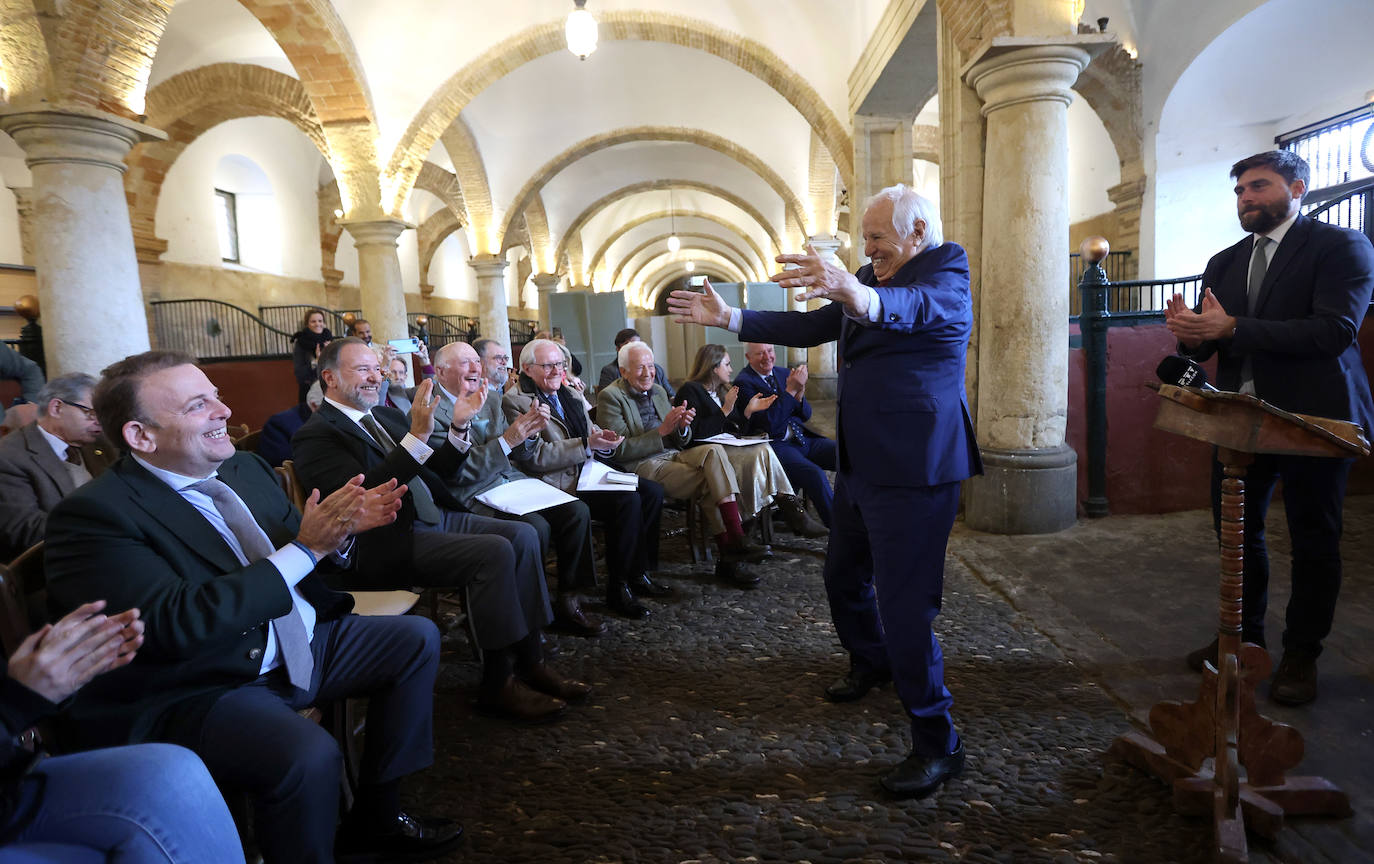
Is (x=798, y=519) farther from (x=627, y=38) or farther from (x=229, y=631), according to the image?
(x=627, y=38)

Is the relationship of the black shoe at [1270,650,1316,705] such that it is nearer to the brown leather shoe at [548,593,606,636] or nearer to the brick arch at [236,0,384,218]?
the brown leather shoe at [548,593,606,636]

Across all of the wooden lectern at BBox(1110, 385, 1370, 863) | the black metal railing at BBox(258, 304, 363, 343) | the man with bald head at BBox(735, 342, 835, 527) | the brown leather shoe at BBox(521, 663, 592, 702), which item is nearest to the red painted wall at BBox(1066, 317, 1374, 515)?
the man with bald head at BBox(735, 342, 835, 527)

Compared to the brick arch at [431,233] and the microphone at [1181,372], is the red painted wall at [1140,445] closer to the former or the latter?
the microphone at [1181,372]

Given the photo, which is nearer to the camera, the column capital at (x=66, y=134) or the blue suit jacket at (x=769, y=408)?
the blue suit jacket at (x=769, y=408)

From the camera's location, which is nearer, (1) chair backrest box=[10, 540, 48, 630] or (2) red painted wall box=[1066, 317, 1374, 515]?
(1) chair backrest box=[10, 540, 48, 630]

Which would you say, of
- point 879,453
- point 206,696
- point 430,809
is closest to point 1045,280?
point 879,453

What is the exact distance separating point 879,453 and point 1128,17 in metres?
11.3

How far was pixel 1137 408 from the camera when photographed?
5113mm

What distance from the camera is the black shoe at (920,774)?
2289 millimetres

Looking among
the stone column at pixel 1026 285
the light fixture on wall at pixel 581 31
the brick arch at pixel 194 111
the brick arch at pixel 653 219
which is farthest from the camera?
the brick arch at pixel 653 219

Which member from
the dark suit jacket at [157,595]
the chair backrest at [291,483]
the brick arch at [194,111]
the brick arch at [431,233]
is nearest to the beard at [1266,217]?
the dark suit jacket at [157,595]

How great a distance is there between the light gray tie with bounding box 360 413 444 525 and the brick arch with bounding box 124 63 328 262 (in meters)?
9.81

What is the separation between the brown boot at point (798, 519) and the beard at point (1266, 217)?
2.88 m

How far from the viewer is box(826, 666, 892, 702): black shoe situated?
2900 mm
